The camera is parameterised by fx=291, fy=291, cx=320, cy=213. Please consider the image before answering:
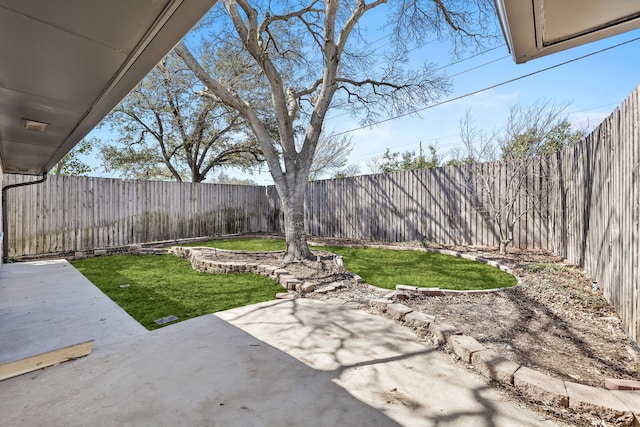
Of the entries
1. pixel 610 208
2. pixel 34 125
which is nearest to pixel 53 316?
pixel 34 125

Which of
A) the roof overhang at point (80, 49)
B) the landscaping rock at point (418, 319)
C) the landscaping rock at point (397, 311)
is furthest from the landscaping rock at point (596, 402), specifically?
the roof overhang at point (80, 49)

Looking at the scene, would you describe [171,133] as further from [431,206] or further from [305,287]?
[305,287]

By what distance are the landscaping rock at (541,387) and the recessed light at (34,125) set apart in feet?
12.3

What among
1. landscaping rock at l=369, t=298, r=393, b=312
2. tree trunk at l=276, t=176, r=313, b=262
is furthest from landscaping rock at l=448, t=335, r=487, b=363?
tree trunk at l=276, t=176, r=313, b=262

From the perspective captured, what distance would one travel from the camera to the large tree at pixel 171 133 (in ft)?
Answer: 34.7

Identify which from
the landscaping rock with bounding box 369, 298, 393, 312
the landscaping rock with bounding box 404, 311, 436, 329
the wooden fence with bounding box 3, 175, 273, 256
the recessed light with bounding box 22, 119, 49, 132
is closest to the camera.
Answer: the recessed light with bounding box 22, 119, 49, 132

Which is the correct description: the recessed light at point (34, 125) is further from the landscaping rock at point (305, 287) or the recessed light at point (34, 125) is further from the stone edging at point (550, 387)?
the stone edging at point (550, 387)

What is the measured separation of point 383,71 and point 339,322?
612cm

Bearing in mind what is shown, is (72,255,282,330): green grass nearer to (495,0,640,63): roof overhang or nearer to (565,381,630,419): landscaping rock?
(565,381,630,419): landscaping rock

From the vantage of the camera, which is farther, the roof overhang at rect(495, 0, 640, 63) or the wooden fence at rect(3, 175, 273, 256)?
the wooden fence at rect(3, 175, 273, 256)

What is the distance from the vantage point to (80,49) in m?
1.19

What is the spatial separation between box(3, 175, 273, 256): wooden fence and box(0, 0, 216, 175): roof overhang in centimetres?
569

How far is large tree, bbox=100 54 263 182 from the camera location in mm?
10570

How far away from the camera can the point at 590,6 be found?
0.91m
